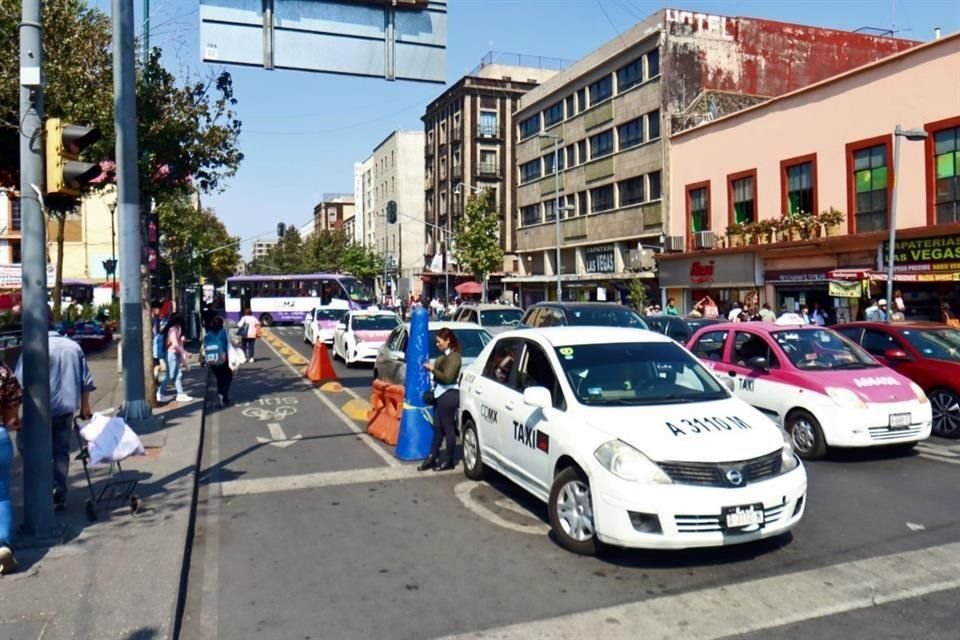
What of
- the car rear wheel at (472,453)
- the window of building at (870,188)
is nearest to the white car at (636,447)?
the car rear wheel at (472,453)

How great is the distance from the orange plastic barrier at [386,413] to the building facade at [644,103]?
2440 cm

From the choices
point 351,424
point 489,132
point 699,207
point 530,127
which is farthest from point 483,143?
point 351,424

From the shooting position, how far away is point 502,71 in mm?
66188

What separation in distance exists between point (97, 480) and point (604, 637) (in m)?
5.90

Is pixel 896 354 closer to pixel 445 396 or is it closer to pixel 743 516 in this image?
pixel 445 396

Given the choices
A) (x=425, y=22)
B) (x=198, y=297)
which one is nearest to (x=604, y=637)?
(x=425, y=22)

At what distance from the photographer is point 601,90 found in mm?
43562

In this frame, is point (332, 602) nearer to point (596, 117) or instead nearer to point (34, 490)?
point (34, 490)

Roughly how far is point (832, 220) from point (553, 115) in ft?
82.5

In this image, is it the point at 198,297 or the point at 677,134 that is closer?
the point at 677,134

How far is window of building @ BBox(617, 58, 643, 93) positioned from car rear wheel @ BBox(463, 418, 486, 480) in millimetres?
34586

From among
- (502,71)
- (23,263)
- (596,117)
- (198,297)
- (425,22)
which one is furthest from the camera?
(502,71)

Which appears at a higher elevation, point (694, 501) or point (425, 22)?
point (425, 22)

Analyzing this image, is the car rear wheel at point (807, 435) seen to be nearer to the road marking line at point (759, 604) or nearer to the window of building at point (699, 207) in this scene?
the road marking line at point (759, 604)
